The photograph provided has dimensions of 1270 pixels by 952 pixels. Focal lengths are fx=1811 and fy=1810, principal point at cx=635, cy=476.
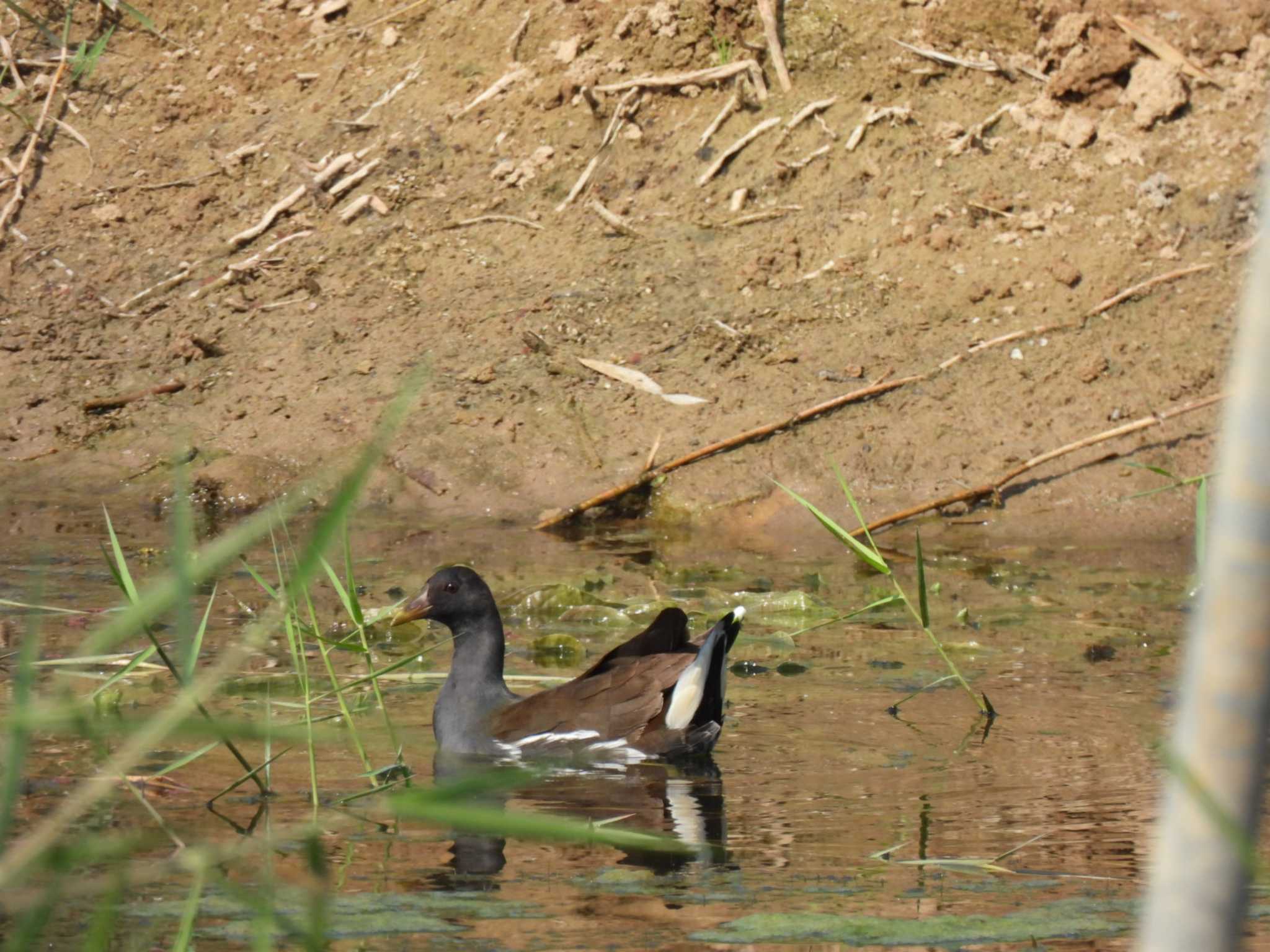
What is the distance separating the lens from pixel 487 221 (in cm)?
1312

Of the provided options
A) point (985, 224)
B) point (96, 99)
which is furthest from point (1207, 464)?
point (96, 99)

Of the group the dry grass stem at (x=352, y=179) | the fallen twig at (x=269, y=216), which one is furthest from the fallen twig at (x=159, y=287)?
the dry grass stem at (x=352, y=179)

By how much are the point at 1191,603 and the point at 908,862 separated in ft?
13.8

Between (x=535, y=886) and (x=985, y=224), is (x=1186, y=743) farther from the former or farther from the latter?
(x=985, y=224)

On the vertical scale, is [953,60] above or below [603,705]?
above

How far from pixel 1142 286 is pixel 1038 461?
1.77 metres

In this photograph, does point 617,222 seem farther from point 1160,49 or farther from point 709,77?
point 1160,49

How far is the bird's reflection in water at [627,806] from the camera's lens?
514cm

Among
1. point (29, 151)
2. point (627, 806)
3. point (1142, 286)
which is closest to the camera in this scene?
point (627, 806)

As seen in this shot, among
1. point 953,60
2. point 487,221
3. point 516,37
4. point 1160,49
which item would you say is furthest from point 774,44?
point 1160,49

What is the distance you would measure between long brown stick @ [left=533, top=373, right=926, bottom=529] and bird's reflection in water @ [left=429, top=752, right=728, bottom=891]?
3.73 meters

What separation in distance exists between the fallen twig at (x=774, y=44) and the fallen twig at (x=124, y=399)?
4.89 metres

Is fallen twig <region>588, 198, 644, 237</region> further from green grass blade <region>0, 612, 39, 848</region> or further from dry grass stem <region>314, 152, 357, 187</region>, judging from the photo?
green grass blade <region>0, 612, 39, 848</region>

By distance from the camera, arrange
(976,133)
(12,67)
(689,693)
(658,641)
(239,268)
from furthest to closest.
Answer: (12,67) < (239,268) < (976,133) < (658,641) < (689,693)
